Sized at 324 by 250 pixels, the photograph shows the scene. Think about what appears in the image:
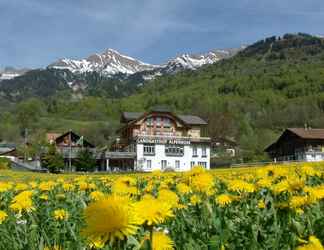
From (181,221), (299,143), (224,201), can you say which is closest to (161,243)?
(181,221)

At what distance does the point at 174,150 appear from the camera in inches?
3757

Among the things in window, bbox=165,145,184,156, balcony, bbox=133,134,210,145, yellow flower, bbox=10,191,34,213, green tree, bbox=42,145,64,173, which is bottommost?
yellow flower, bbox=10,191,34,213

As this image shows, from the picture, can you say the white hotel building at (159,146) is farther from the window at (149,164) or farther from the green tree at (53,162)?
the green tree at (53,162)

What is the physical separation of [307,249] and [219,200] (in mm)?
2367

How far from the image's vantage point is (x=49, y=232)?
12.1 feet

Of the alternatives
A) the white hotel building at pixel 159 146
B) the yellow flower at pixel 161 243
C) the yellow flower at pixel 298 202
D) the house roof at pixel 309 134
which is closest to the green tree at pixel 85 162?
the white hotel building at pixel 159 146

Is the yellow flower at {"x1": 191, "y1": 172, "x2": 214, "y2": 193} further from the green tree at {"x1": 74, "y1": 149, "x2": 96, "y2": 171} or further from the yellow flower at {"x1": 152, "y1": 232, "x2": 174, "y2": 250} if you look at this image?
the green tree at {"x1": 74, "y1": 149, "x2": 96, "y2": 171}

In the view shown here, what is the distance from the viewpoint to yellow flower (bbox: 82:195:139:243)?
5.11ft

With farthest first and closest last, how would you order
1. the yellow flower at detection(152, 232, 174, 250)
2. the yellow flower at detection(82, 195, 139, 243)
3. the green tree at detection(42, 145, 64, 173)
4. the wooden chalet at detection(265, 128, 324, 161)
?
1. the wooden chalet at detection(265, 128, 324, 161)
2. the green tree at detection(42, 145, 64, 173)
3. the yellow flower at detection(152, 232, 174, 250)
4. the yellow flower at detection(82, 195, 139, 243)

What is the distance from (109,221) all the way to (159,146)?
92.8m

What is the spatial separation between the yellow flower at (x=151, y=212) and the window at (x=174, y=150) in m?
92.6

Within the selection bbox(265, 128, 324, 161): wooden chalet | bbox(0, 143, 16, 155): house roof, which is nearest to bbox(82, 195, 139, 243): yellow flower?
bbox(265, 128, 324, 161): wooden chalet

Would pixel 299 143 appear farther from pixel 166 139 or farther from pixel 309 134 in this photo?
pixel 166 139

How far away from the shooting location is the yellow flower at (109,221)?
5.11 feet
